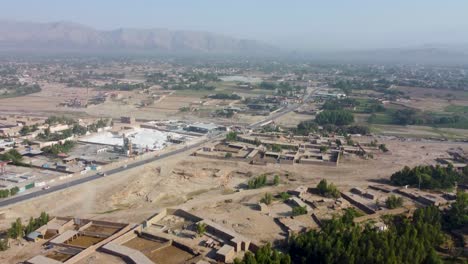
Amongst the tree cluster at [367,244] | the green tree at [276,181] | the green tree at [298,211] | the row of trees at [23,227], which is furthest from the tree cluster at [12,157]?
the tree cluster at [367,244]

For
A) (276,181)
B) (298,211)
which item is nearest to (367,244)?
(298,211)

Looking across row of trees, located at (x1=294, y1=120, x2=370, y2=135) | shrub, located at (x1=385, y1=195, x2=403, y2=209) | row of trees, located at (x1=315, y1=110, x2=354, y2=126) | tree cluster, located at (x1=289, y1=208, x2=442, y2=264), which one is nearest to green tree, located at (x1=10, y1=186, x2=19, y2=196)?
tree cluster, located at (x1=289, y1=208, x2=442, y2=264)

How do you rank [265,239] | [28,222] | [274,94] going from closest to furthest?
[265,239] < [28,222] < [274,94]

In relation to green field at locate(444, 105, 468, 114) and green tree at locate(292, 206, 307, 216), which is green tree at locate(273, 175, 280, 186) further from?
green field at locate(444, 105, 468, 114)

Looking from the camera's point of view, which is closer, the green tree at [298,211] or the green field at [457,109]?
the green tree at [298,211]

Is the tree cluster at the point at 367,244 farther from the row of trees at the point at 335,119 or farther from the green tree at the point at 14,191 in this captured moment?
the row of trees at the point at 335,119

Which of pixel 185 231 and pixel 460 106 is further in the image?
pixel 460 106

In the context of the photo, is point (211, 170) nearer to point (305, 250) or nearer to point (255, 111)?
point (305, 250)

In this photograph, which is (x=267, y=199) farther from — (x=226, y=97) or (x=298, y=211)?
(x=226, y=97)

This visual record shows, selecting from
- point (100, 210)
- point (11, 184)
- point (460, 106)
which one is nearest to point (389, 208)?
point (100, 210)

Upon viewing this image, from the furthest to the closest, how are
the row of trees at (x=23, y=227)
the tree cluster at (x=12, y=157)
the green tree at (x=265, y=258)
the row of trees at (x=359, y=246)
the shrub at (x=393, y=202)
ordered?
the tree cluster at (x=12, y=157)
the shrub at (x=393, y=202)
the row of trees at (x=23, y=227)
the row of trees at (x=359, y=246)
the green tree at (x=265, y=258)

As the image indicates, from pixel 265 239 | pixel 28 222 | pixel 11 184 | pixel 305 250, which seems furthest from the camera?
pixel 11 184
